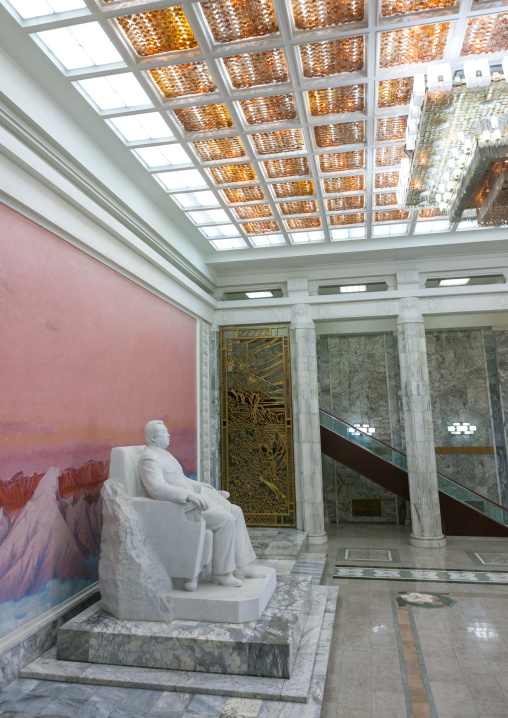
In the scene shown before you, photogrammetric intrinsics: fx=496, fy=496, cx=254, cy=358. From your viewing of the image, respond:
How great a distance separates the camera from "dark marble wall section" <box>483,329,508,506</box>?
1194 cm

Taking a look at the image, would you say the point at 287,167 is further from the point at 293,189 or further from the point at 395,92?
the point at 395,92

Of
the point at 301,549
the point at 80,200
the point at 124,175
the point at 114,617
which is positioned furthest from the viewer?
the point at 301,549

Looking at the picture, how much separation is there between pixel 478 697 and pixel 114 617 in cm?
312

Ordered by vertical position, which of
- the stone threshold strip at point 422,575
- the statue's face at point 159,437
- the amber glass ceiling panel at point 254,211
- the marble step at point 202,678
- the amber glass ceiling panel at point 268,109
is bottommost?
the stone threshold strip at point 422,575

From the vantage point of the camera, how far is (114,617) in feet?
15.0

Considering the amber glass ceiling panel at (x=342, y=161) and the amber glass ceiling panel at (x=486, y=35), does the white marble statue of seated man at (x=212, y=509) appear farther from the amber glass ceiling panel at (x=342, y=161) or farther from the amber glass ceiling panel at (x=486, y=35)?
the amber glass ceiling panel at (x=486, y=35)

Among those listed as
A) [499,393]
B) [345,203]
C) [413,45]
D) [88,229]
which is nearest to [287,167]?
[345,203]

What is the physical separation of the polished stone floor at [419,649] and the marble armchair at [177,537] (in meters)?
1.50

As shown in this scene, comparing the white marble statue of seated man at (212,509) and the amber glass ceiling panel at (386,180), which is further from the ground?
the amber glass ceiling panel at (386,180)

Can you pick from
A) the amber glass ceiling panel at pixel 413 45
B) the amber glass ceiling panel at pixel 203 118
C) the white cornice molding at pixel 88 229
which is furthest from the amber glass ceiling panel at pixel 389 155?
the white cornice molding at pixel 88 229

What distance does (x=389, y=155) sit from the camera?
21.4ft

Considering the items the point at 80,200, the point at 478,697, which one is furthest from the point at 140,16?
the point at 478,697

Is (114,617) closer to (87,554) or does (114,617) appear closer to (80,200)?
(87,554)

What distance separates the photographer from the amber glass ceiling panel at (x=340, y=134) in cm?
591
